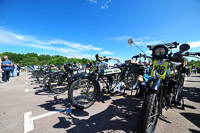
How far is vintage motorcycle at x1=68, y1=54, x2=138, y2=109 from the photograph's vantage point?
7.98ft

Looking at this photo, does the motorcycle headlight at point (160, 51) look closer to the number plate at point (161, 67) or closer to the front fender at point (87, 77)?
the number plate at point (161, 67)

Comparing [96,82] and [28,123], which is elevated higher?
[96,82]

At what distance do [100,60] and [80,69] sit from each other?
1699 mm

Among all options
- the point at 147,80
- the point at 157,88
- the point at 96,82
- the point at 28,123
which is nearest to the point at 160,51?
the point at 147,80

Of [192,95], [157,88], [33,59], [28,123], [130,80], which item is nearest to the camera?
[157,88]

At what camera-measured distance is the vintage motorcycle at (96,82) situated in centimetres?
243

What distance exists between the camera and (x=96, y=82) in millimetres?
2676

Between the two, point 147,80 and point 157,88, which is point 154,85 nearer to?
point 157,88

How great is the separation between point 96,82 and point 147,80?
1.44 metres

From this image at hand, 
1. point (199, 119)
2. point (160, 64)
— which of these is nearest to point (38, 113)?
point (160, 64)

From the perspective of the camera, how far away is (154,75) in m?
1.65

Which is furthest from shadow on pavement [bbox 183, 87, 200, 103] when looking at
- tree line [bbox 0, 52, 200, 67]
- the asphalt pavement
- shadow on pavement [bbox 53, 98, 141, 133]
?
tree line [bbox 0, 52, 200, 67]

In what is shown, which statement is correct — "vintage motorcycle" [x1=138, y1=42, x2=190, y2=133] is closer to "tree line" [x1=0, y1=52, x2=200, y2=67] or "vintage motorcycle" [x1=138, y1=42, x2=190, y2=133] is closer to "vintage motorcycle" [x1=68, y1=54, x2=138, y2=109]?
"vintage motorcycle" [x1=68, y1=54, x2=138, y2=109]

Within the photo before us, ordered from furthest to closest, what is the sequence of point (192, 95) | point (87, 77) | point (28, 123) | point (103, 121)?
point (192, 95) < point (87, 77) < point (103, 121) < point (28, 123)
